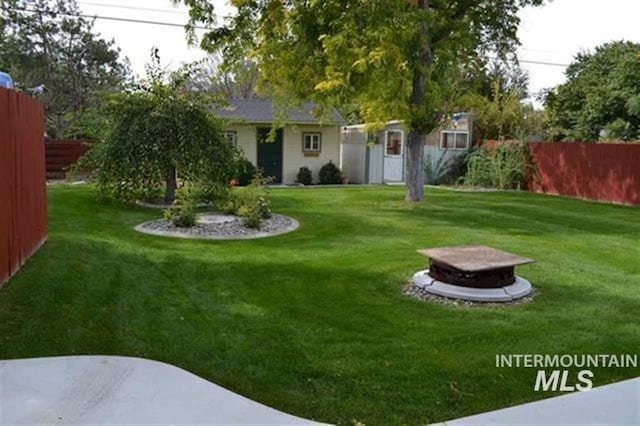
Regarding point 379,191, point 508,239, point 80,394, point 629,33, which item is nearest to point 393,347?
point 80,394

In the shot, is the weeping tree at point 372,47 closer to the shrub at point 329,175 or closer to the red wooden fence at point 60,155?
the shrub at point 329,175

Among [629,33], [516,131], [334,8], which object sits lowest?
[516,131]

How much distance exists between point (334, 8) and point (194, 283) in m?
7.71

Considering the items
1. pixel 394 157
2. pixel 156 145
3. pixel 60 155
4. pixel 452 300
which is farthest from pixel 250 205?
pixel 394 157

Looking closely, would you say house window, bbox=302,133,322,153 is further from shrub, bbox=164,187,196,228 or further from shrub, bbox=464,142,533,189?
shrub, bbox=164,187,196,228

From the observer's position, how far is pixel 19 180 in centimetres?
575

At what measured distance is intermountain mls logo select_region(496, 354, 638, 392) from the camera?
3.71 m

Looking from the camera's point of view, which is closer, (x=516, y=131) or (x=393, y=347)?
(x=393, y=347)

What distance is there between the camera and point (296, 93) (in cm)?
1376

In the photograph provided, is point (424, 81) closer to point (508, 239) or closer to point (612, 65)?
point (508, 239)

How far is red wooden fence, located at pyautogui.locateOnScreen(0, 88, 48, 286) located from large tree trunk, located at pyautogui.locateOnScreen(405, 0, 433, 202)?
27.0 ft

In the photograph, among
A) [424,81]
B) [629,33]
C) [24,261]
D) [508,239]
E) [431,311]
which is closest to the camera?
[431,311]

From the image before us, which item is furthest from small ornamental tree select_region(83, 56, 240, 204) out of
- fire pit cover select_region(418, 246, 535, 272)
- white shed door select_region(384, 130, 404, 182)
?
white shed door select_region(384, 130, 404, 182)

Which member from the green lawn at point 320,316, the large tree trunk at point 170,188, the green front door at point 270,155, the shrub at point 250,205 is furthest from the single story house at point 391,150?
the green lawn at point 320,316
